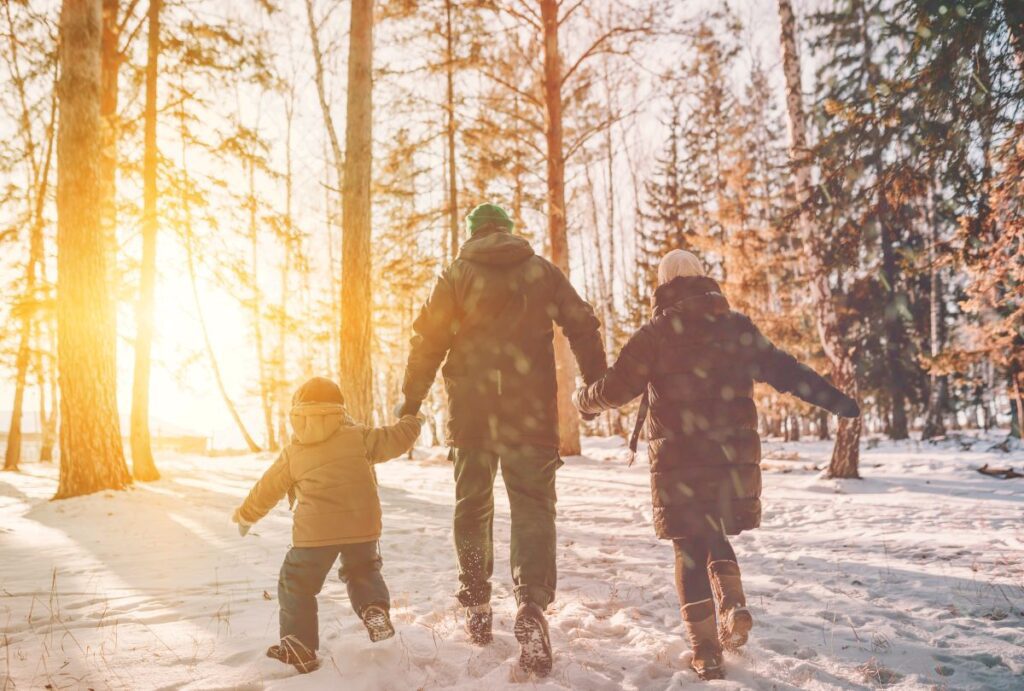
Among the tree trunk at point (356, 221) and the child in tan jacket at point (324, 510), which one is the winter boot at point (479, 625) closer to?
the child in tan jacket at point (324, 510)

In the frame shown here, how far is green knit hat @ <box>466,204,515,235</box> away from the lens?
332 cm

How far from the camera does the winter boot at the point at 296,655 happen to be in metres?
2.73

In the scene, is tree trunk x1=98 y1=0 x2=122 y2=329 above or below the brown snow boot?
above

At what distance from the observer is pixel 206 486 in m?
11.0

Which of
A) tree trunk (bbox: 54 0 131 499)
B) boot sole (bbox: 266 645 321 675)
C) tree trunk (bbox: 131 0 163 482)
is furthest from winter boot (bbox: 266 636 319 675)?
tree trunk (bbox: 131 0 163 482)

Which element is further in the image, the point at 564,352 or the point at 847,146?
the point at 564,352

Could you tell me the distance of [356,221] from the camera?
7.92 meters

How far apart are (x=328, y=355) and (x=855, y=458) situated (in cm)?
2272

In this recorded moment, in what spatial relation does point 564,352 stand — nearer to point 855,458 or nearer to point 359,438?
point 855,458

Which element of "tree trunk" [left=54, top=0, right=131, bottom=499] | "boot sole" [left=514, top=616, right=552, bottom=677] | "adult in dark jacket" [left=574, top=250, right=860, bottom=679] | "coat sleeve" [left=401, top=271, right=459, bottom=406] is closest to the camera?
"boot sole" [left=514, top=616, right=552, bottom=677]

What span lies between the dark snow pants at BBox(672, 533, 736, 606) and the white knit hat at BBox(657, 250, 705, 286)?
53.8 inches

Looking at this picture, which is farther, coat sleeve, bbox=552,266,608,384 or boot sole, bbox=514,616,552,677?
coat sleeve, bbox=552,266,608,384

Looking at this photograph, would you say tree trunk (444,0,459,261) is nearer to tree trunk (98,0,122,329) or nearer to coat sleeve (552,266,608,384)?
tree trunk (98,0,122,329)

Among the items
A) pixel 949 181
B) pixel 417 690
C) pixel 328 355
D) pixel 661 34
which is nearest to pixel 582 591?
pixel 417 690
